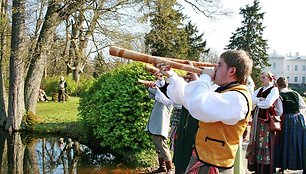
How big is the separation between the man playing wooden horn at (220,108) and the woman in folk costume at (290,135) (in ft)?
14.0

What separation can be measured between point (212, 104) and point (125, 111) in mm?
5035

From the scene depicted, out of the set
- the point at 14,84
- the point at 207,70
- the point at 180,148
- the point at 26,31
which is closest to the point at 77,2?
the point at 26,31

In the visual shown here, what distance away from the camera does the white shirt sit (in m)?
2.47

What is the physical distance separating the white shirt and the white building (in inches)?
3416

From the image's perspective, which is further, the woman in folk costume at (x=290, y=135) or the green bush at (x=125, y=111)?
the green bush at (x=125, y=111)

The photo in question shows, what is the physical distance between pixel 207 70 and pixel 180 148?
2087 millimetres

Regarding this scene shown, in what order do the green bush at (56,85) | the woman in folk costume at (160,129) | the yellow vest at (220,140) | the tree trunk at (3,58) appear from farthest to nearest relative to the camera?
the green bush at (56,85) → the tree trunk at (3,58) → the woman in folk costume at (160,129) → the yellow vest at (220,140)

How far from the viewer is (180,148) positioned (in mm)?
4633

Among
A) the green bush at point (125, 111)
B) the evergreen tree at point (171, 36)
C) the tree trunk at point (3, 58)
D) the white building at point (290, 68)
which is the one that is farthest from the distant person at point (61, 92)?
the white building at point (290, 68)

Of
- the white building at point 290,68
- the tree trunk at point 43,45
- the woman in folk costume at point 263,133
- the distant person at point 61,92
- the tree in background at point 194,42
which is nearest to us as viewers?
the woman in folk costume at point 263,133

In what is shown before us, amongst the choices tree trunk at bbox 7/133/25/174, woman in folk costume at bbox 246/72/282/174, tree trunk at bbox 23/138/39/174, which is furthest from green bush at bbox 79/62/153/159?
woman in folk costume at bbox 246/72/282/174

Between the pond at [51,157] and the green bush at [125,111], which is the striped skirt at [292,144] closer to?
the green bush at [125,111]

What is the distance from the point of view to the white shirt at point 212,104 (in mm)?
2473

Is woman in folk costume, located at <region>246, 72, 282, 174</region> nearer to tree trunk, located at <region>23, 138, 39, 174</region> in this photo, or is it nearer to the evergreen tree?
tree trunk, located at <region>23, 138, 39, 174</region>
